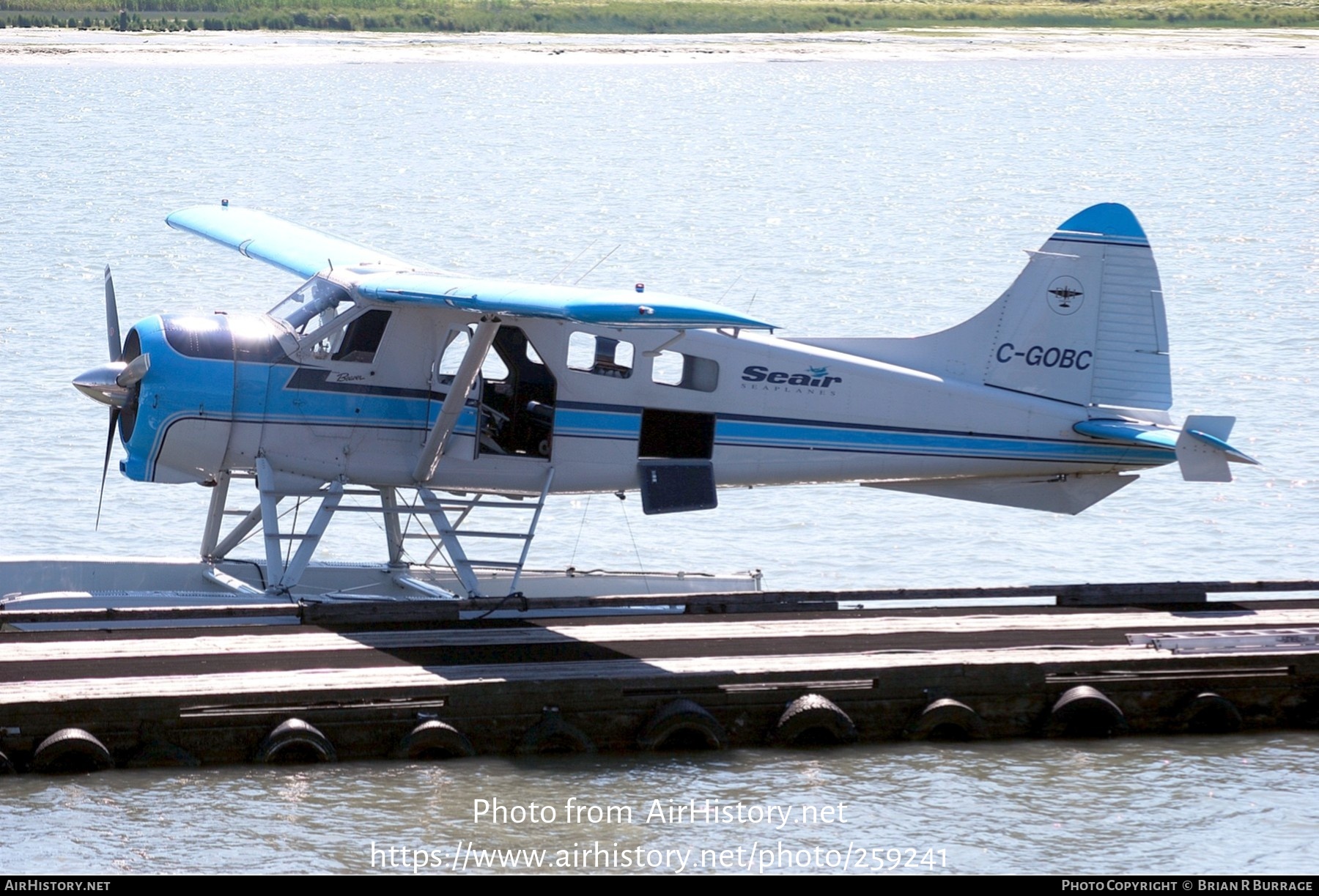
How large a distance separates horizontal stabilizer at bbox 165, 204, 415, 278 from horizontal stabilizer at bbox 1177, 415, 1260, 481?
5.49m

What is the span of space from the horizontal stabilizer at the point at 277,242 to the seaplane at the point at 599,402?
70 mm

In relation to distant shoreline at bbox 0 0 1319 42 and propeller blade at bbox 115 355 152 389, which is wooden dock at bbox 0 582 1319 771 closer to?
propeller blade at bbox 115 355 152 389

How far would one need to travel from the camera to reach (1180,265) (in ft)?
126

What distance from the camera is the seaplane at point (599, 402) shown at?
12133 mm

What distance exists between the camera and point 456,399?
12133mm

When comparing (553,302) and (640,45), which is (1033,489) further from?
(640,45)

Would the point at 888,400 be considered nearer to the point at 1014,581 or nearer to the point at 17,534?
the point at 1014,581

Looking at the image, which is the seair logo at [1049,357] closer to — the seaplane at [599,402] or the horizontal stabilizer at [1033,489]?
the seaplane at [599,402]

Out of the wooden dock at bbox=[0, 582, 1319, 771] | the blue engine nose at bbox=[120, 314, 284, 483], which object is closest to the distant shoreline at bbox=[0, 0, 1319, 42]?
the blue engine nose at bbox=[120, 314, 284, 483]

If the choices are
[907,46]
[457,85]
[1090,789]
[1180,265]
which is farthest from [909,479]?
[457,85]

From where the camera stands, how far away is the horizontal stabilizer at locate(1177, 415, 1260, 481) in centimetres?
1261

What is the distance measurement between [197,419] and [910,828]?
17.0 feet

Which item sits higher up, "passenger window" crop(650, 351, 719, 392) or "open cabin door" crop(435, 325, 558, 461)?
"passenger window" crop(650, 351, 719, 392)

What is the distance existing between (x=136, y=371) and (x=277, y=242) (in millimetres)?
2733
